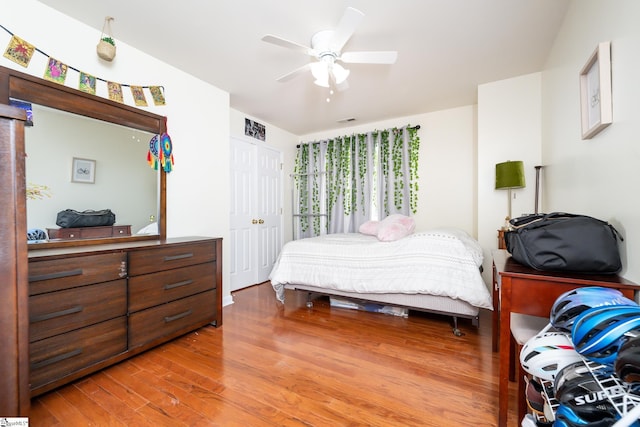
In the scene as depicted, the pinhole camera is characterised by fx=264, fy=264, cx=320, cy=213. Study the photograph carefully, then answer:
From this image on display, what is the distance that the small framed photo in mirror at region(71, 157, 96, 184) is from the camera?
198 centimetres

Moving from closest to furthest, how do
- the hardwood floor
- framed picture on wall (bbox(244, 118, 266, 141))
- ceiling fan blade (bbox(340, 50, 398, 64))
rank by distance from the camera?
1. the hardwood floor
2. ceiling fan blade (bbox(340, 50, 398, 64))
3. framed picture on wall (bbox(244, 118, 266, 141))

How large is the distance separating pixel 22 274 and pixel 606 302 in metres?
1.73

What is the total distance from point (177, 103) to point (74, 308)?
2.00 meters

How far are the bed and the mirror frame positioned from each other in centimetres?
142

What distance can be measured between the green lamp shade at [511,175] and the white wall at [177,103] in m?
3.06

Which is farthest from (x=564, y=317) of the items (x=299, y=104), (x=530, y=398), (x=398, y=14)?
(x=299, y=104)

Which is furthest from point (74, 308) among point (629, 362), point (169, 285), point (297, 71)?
point (629, 362)

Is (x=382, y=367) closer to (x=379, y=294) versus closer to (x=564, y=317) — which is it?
(x=379, y=294)

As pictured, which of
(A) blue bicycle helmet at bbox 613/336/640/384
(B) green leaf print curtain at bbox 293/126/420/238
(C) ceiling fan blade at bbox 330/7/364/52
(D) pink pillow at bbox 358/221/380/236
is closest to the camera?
(A) blue bicycle helmet at bbox 613/336/640/384

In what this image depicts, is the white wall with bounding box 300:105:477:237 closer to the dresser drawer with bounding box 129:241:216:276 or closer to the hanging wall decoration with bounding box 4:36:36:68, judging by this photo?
the dresser drawer with bounding box 129:241:216:276

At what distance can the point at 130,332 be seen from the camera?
1.87 m

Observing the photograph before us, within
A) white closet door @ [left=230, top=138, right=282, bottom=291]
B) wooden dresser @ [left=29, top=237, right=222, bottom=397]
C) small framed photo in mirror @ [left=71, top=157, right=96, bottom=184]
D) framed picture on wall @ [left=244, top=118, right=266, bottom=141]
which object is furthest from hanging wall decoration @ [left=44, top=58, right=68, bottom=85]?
framed picture on wall @ [left=244, top=118, right=266, bottom=141]

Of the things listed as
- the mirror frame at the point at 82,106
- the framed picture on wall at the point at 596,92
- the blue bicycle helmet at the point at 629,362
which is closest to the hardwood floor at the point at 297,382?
the mirror frame at the point at 82,106

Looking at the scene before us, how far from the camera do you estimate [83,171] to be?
6.63ft
